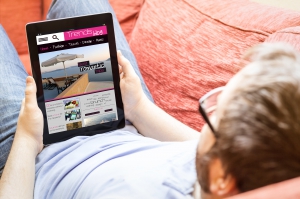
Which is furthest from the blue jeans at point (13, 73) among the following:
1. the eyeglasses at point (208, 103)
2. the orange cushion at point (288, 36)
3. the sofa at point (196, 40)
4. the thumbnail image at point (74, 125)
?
the eyeglasses at point (208, 103)

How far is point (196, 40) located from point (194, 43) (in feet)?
0.03

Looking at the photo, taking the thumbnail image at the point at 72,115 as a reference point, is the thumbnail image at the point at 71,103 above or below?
above

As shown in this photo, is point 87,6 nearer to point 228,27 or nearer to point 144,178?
point 228,27

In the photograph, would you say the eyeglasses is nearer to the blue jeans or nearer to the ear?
the ear

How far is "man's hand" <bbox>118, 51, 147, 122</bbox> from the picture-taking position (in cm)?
101

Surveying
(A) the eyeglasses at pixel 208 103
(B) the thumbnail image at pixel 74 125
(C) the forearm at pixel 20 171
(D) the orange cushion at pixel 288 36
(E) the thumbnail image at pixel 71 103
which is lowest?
(C) the forearm at pixel 20 171

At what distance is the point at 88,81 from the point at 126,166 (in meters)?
0.24

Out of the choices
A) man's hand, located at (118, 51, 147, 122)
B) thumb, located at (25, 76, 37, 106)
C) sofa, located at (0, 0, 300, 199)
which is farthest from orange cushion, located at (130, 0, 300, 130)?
thumb, located at (25, 76, 37, 106)

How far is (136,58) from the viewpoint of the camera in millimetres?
1266

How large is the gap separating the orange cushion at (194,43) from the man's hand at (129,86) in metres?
0.14

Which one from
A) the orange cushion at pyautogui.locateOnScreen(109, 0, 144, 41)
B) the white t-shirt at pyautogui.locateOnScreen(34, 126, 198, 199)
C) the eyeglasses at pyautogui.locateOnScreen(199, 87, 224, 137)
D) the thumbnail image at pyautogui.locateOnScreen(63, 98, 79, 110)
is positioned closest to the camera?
the eyeglasses at pyautogui.locateOnScreen(199, 87, 224, 137)

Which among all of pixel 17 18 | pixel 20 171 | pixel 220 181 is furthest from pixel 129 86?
pixel 17 18

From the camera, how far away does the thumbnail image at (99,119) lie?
0.98 m

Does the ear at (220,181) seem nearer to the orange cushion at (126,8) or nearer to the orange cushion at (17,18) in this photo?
the orange cushion at (126,8)
